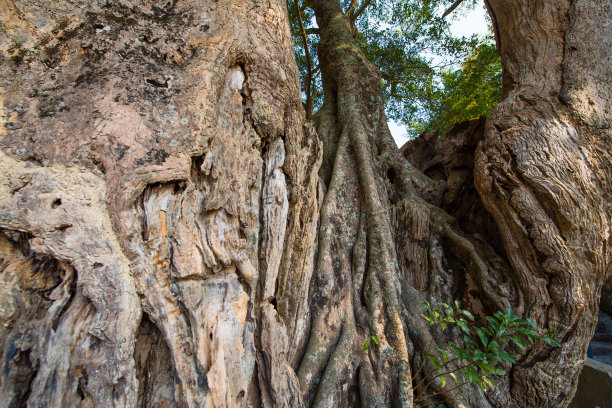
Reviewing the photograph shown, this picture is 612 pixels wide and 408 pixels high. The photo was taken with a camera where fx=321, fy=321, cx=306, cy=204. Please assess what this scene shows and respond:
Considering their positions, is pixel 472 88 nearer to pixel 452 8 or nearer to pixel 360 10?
pixel 452 8

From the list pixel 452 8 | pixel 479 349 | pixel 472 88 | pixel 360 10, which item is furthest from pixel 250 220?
pixel 452 8

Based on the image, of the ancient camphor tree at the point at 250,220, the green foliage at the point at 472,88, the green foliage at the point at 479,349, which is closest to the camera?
the ancient camphor tree at the point at 250,220

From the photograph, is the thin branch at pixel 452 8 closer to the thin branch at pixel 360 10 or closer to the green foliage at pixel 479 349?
the thin branch at pixel 360 10

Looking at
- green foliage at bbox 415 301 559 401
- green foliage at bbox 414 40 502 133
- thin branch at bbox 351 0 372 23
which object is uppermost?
thin branch at bbox 351 0 372 23

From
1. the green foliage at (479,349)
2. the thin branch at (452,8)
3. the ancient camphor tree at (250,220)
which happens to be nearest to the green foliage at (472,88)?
the thin branch at (452,8)

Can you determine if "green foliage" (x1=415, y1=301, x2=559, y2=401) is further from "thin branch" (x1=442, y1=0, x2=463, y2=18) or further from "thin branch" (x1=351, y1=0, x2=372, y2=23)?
"thin branch" (x1=351, y1=0, x2=372, y2=23)

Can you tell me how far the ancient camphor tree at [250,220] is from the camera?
49.8 inches

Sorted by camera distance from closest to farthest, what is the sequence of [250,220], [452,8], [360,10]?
[250,220], [452,8], [360,10]

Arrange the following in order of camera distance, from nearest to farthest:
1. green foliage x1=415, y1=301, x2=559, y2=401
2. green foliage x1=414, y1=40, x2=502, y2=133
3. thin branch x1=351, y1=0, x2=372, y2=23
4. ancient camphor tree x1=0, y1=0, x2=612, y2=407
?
ancient camphor tree x1=0, y1=0, x2=612, y2=407
green foliage x1=415, y1=301, x2=559, y2=401
green foliage x1=414, y1=40, x2=502, y2=133
thin branch x1=351, y1=0, x2=372, y2=23

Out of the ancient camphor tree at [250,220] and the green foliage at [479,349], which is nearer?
the ancient camphor tree at [250,220]

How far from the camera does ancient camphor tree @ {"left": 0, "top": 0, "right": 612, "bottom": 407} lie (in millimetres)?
Answer: 1264

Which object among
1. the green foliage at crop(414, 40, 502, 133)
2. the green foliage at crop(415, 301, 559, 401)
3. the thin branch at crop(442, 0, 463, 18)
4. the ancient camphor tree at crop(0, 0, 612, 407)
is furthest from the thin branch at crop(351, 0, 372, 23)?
the green foliage at crop(415, 301, 559, 401)

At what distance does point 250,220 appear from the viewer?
70.2 inches

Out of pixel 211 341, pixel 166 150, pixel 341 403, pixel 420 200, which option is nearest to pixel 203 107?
pixel 166 150
